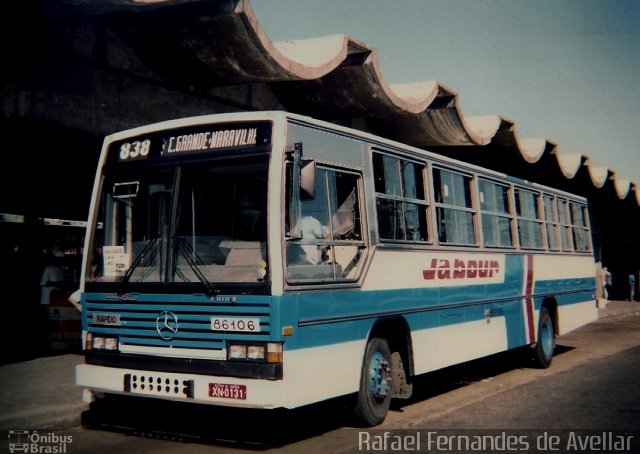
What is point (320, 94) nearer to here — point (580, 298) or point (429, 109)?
point (429, 109)

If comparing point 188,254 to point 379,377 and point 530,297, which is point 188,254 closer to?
point 379,377

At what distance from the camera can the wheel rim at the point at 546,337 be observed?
474 inches

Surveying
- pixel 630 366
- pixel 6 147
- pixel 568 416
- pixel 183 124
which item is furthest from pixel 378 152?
pixel 630 366

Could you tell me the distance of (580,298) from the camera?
14.2 meters

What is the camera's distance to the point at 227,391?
567cm

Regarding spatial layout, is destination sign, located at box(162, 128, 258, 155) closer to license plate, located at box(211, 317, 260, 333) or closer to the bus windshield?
the bus windshield

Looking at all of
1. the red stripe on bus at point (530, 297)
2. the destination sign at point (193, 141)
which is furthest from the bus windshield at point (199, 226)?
the red stripe on bus at point (530, 297)

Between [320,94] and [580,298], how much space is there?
22.6 ft

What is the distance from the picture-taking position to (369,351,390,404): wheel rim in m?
7.07

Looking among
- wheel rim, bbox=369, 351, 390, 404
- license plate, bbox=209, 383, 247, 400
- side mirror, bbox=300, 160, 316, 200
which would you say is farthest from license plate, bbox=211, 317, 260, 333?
wheel rim, bbox=369, 351, 390, 404

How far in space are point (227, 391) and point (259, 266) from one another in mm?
1079

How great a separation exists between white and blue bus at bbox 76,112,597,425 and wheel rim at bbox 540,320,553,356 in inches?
169

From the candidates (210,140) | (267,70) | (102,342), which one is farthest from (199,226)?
(267,70)

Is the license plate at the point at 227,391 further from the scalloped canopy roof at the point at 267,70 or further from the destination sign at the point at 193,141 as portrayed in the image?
the scalloped canopy roof at the point at 267,70
